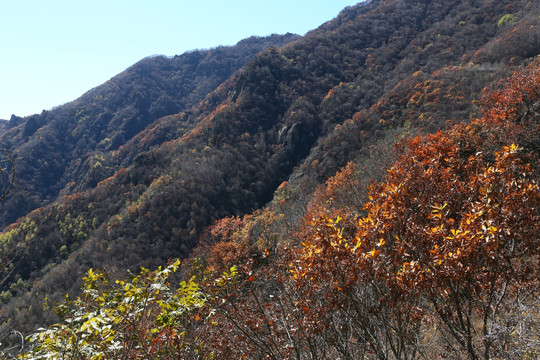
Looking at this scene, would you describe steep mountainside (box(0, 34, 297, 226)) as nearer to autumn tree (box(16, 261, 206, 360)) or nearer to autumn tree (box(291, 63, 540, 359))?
autumn tree (box(16, 261, 206, 360))

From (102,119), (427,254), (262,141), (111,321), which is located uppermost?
(102,119)

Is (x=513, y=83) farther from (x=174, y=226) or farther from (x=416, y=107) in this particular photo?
(x=174, y=226)

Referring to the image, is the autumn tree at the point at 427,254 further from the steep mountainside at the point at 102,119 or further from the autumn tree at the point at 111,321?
the steep mountainside at the point at 102,119

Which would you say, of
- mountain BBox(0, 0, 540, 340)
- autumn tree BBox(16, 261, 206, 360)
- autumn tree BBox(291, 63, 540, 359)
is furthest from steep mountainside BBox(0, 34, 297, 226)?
autumn tree BBox(291, 63, 540, 359)

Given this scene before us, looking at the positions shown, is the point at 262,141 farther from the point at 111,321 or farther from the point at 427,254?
the point at 111,321

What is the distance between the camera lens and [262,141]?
82.1 meters

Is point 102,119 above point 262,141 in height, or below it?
above

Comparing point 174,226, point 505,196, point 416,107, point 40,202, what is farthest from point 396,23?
point 40,202

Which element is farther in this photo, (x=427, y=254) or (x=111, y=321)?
(x=427, y=254)

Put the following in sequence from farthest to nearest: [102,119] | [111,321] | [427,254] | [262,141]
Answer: [102,119] → [262,141] → [427,254] → [111,321]

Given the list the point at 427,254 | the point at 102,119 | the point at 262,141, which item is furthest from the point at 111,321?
the point at 102,119

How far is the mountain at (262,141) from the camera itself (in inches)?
2124

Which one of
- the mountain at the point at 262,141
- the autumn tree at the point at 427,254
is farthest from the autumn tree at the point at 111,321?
the mountain at the point at 262,141

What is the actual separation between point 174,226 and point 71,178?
82154 mm
